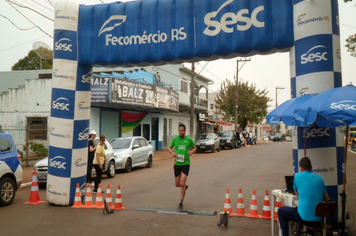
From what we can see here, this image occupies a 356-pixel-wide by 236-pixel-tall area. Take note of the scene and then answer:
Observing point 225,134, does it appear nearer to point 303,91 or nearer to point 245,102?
point 245,102

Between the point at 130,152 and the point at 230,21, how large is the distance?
32.4 ft

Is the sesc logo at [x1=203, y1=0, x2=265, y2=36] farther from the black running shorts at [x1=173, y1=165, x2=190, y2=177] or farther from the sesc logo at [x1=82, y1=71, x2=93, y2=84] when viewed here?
the sesc logo at [x1=82, y1=71, x2=93, y2=84]

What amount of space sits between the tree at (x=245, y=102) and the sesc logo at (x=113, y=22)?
4858 cm

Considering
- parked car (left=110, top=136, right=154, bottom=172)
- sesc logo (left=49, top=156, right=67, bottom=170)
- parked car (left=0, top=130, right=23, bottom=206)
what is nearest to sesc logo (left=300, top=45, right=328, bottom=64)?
sesc logo (left=49, top=156, right=67, bottom=170)

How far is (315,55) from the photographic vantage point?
22.8ft

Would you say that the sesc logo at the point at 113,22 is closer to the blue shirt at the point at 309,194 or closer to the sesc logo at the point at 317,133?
the sesc logo at the point at 317,133

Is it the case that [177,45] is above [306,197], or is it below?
above

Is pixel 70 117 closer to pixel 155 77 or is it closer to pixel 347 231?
pixel 347 231

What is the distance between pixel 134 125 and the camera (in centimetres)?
2819

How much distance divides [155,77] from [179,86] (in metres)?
6.29

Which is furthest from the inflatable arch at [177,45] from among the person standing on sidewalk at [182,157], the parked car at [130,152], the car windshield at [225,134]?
the car windshield at [225,134]

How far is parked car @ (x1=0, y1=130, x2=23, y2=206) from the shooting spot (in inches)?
360

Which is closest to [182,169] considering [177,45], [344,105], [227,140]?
[177,45]

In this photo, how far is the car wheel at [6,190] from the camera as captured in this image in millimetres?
9102
